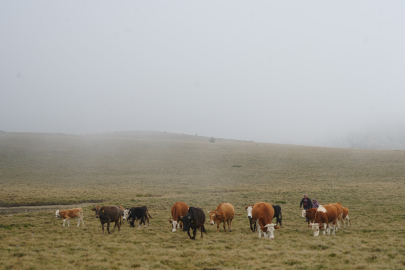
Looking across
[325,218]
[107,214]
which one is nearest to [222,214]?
[325,218]

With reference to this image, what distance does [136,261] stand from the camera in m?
9.42

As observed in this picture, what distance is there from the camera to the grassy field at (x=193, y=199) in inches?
382

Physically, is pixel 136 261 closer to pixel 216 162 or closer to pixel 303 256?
pixel 303 256

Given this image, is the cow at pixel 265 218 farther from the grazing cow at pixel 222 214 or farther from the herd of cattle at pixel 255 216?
Answer: the grazing cow at pixel 222 214

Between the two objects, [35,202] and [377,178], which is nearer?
[35,202]

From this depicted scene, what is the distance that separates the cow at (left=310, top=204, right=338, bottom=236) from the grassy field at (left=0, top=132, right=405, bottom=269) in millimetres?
593

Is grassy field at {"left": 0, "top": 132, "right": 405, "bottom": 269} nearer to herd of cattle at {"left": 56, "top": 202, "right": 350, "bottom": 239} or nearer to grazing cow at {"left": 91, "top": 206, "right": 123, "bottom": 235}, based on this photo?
herd of cattle at {"left": 56, "top": 202, "right": 350, "bottom": 239}

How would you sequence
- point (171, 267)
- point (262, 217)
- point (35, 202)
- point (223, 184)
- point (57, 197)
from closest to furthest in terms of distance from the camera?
point (171, 267), point (262, 217), point (35, 202), point (57, 197), point (223, 184)

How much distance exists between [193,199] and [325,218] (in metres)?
16.6

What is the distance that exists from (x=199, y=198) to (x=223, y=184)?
11.6m

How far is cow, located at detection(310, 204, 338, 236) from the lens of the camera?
531 inches

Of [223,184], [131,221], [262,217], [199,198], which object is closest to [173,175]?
[223,184]

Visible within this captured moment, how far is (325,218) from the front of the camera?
44.5 ft

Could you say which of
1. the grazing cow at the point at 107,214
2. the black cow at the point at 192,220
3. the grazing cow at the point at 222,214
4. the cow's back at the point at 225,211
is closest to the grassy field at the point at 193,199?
the black cow at the point at 192,220
